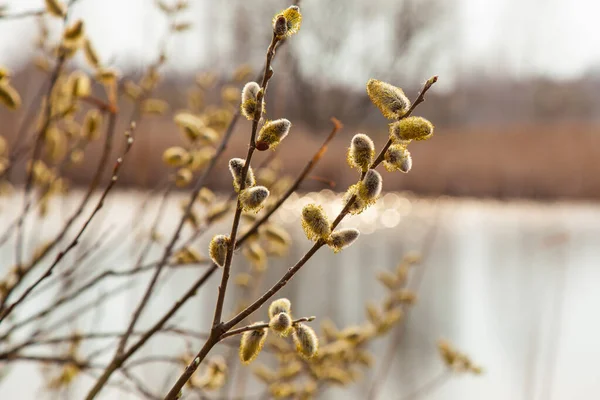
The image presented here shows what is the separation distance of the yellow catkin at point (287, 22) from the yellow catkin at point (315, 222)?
13cm

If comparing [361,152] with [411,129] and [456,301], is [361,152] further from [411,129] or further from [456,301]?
[456,301]

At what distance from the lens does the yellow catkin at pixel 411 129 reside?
45cm

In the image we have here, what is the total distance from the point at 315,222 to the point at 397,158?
0.25ft

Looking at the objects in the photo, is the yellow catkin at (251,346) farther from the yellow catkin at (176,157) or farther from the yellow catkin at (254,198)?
the yellow catkin at (176,157)

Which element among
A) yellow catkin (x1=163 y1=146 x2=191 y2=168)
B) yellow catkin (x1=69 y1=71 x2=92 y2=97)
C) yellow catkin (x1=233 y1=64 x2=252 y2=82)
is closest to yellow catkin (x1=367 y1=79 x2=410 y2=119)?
yellow catkin (x1=163 y1=146 x2=191 y2=168)

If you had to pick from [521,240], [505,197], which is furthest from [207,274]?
[505,197]

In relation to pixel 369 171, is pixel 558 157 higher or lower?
higher

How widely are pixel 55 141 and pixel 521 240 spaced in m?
5.44

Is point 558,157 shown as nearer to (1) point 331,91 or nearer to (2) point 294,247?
(2) point 294,247

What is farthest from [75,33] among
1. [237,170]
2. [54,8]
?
[237,170]

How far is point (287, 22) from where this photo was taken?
17.8 inches

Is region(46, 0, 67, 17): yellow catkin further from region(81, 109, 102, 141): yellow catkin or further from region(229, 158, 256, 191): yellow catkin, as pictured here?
region(229, 158, 256, 191): yellow catkin

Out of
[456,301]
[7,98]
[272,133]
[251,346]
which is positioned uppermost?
[456,301]

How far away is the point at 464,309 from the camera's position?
4.28 meters
